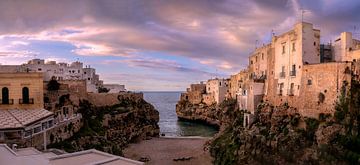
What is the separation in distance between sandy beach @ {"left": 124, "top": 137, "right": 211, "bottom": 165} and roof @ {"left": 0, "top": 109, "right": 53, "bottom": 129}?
509 inches

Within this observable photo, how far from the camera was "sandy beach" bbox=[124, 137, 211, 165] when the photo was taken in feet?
119

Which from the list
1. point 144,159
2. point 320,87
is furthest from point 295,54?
point 144,159

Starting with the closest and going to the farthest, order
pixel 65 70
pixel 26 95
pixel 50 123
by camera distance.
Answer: pixel 50 123 < pixel 26 95 < pixel 65 70

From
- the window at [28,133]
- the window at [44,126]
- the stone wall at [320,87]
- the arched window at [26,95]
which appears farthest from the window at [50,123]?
the stone wall at [320,87]

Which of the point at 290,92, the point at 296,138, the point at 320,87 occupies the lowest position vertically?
the point at 296,138

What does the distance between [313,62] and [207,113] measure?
39404 millimetres

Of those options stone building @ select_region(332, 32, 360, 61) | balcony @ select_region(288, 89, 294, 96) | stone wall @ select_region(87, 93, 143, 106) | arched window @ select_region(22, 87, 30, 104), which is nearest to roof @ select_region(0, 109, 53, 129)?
arched window @ select_region(22, 87, 30, 104)

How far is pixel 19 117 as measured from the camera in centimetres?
2509

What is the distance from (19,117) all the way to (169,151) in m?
20.2

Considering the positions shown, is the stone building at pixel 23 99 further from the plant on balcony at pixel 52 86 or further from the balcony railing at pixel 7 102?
the plant on balcony at pixel 52 86

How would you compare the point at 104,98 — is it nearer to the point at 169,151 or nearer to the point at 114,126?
the point at 114,126

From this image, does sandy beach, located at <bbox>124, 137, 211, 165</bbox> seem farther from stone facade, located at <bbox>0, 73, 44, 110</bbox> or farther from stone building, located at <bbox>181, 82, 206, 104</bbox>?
stone building, located at <bbox>181, 82, 206, 104</bbox>

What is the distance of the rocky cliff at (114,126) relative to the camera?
30859 millimetres

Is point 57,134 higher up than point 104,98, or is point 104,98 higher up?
point 104,98
